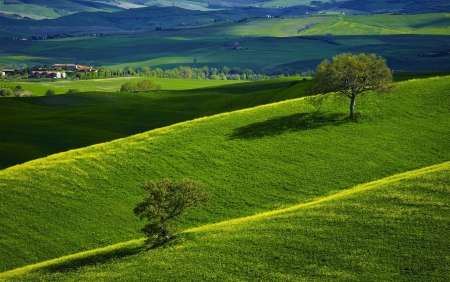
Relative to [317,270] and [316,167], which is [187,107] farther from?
[317,270]

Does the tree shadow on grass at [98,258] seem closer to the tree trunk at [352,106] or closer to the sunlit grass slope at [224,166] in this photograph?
the sunlit grass slope at [224,166]

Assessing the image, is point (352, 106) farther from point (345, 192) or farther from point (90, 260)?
point (90, 260)

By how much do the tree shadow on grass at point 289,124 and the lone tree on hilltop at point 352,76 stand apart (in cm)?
283

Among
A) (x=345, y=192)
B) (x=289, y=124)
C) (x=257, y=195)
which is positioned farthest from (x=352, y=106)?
(x=257, y=195)

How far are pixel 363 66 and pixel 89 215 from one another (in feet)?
136

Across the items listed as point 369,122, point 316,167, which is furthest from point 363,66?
point 316,167

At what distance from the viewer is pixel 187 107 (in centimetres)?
12656

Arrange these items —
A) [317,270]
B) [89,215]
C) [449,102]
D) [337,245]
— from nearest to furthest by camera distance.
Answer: [317,270] < [337,245] < [89,215] < [449,102]

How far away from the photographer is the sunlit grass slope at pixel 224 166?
56.2m

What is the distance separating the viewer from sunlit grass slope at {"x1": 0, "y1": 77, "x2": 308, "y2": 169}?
90188 millimetres

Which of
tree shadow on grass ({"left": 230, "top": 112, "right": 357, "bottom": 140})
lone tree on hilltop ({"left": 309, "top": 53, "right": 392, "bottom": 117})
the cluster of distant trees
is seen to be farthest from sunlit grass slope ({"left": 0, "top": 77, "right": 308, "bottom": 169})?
the cluster of distant trees

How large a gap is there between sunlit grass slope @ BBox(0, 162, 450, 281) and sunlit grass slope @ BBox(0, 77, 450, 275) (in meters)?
1.50

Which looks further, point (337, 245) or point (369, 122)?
point (369, 122)

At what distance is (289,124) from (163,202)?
104ft
